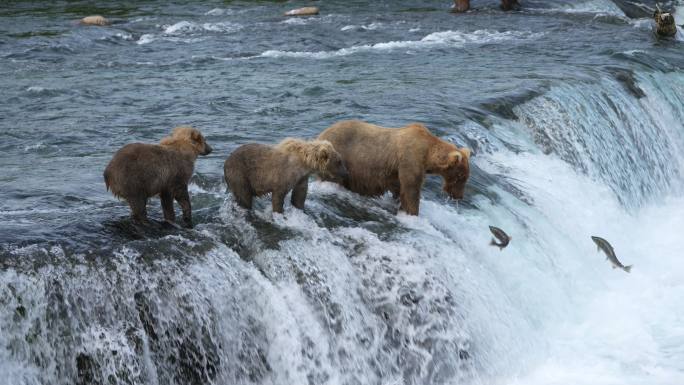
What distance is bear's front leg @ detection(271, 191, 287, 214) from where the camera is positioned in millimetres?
7492

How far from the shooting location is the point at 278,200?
24.7 feet

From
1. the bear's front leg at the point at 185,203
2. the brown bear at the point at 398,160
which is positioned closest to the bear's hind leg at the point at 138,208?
the bear's front leg at the point at 185,203

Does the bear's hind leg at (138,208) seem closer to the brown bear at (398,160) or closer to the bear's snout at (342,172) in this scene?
the bear's snout at (342,172)

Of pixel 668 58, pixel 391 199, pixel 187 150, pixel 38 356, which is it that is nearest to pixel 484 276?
pixel 391 199

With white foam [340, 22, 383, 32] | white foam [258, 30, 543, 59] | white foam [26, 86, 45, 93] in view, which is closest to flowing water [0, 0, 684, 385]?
white foam [26, 86, 45, 93]

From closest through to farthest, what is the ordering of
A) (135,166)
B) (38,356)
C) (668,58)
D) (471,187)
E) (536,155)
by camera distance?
→ (38,356), (135,166), (471,187), (536,155), (668,58)

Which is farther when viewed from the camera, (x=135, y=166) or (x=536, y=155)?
(x=536, y=155)

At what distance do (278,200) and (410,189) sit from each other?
46.5 inches

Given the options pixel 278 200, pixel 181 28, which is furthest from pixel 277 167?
pixel 181 28

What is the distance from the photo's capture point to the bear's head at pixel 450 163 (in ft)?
26.1

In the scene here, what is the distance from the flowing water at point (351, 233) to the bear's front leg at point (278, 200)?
10 cm

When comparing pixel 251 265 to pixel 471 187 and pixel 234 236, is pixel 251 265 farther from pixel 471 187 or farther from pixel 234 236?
pixel 471 187

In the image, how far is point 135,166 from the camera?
6824mm

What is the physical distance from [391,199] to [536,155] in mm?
3739
